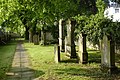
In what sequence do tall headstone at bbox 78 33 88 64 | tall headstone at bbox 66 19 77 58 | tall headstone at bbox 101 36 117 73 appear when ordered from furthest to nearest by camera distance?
tall headstone at bbox 66 19 77 58 < tall headstone at bbox 78 33 88 64 < tall headstone at bbox 101 36 117 73

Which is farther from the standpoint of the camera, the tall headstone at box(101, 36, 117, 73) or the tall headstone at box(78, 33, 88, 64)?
the tall headstone at box(78, 33, 88, 64)

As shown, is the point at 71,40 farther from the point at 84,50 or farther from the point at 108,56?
the point at 108,56

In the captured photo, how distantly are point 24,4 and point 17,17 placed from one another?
103 inches

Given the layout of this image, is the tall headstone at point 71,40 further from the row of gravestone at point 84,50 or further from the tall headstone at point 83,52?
the tall headstone at point 83,52

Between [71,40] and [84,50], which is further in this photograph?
[71,40]

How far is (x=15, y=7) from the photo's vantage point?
1241 cm

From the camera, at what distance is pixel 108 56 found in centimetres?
1043

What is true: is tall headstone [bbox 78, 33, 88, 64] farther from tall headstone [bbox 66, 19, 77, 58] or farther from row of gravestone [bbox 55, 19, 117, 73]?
tall headstone [bbox 66, 19, 77, 58]

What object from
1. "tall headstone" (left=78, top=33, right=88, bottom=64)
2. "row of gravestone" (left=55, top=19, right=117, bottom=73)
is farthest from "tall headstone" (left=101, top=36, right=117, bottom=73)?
"tall headstone" (left=78, top=33, right=88, bottom=64)

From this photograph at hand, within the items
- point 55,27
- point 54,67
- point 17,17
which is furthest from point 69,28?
point 55,27

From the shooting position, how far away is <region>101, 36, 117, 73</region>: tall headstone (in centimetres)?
1026

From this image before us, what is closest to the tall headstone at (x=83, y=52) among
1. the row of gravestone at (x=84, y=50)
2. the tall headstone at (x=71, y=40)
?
the row of gravestone at (x=84, y=50)

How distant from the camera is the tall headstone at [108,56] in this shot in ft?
33.7

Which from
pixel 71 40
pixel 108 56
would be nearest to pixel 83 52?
pixel 71 40
